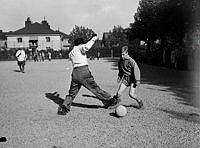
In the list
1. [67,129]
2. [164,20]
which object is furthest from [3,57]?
[67,129]

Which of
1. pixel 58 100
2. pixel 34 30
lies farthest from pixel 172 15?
pixel 34 30

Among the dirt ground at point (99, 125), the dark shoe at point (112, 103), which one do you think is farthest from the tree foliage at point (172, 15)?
the dark shoe at point (112, 103)

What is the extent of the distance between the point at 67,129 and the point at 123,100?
381cm

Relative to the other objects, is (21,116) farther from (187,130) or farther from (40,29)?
(40,29)

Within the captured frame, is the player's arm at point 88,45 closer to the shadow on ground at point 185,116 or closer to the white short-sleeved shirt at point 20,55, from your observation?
the shadow on ground at point 185,116

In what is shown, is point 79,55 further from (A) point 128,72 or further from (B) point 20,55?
(B) point 20,55

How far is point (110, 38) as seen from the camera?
93500 millimetres

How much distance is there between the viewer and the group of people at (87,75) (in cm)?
849

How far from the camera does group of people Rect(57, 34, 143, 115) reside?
8492 mm

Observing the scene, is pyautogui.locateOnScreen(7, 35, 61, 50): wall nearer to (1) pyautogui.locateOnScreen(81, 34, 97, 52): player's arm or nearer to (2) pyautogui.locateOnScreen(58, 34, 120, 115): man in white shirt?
(2) pyautogui.locateOnScreen(58, 34, 120, 115): man in white shirt

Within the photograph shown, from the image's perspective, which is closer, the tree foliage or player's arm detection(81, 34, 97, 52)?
player's arm detection(81, 34, 97, 52)

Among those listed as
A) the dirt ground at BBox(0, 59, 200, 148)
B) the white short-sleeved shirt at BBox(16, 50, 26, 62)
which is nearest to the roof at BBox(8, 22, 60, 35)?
the white short-sleeved shirt at BBox(16, 50, 26, 62)

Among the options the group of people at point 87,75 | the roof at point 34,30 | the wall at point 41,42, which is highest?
the roof at point 34,30

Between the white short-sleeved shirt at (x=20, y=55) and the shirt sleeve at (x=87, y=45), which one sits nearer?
the shirt sleeve at (x=87, y=45)
